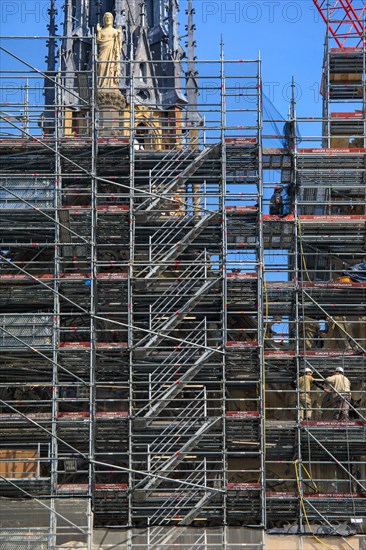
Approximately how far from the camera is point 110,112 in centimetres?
6750

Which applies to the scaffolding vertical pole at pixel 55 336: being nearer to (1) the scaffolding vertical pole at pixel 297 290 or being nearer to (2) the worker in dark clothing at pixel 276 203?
(2) the worker in dark clothing at pixel 276 203

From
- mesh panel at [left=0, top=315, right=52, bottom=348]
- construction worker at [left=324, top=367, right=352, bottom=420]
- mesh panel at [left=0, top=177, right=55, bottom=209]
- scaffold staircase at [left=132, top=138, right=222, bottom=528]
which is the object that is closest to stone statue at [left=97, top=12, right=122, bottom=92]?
scaffold staircase at [left=132, top=138, right=222, bottom=528]

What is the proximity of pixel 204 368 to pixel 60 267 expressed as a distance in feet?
20.4

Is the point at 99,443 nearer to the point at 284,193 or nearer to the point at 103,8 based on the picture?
the point at 284,193

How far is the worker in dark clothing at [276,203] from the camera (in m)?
63.3

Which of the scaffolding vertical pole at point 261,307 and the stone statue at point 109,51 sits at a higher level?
the stone statue at point 109,51

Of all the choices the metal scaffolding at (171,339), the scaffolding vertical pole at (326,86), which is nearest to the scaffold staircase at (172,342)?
the metal scaffolding at (171,339)

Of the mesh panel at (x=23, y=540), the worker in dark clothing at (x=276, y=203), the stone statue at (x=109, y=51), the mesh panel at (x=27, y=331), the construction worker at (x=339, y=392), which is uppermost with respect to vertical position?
the stone statue at (x=109, y=51)

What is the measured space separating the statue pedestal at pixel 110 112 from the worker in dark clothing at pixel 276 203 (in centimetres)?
596

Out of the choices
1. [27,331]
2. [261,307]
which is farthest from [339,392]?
[27,331]

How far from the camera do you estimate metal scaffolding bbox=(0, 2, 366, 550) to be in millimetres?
58531

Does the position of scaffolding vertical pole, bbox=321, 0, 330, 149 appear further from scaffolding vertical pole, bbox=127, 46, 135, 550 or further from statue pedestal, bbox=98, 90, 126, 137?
scaffolding vertical pole, bbox=127, 46, 135, 550

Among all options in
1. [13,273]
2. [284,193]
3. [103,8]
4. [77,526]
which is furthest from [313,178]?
[103,8]

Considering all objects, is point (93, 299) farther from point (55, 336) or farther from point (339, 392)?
point (339, 392)
